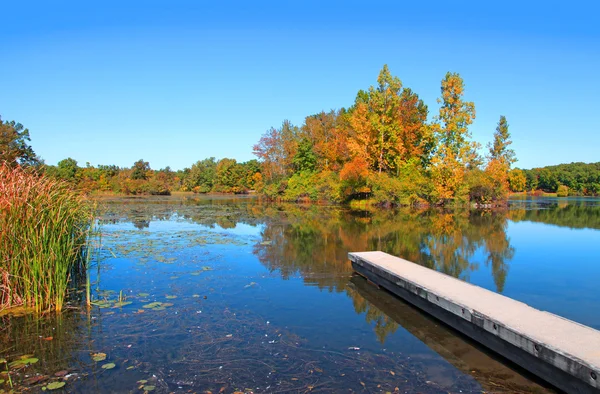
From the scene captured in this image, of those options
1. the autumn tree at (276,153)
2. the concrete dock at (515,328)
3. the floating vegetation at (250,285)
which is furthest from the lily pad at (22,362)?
the autumn tree at (276,153)

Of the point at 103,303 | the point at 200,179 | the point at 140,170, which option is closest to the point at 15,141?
the point at 103,303

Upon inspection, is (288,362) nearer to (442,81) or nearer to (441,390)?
(441,390)

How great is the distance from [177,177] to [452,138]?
2771 inches

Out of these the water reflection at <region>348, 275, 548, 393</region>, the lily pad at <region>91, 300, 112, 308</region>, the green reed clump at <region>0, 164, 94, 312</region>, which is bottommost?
the water reflection at <region>348, 275, 548, 393</region>

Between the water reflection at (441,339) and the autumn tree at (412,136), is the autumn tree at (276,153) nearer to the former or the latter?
the autumn tree at (412,136)

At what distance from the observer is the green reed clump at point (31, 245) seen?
6375 millimetres

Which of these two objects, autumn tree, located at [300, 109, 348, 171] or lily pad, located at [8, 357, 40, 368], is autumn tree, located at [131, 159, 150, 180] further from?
lily pad, located at [8, 357, 40, 368]

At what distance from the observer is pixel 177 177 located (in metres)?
91.4

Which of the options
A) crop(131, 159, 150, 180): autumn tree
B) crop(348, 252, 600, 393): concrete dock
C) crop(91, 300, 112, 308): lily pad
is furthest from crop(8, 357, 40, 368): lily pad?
crop(131, 159, 150, 180): autumn tree

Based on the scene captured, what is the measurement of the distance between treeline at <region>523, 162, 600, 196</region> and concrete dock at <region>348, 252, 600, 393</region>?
9037 centimetres

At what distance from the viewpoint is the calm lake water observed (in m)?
4.78

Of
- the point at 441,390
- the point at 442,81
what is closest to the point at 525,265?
the point at 441,390

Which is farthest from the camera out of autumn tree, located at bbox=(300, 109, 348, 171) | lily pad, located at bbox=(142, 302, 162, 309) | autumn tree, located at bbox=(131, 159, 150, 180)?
autumn tree, located at bbox=(131, 159, 150, 180)

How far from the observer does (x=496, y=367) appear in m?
5.20
